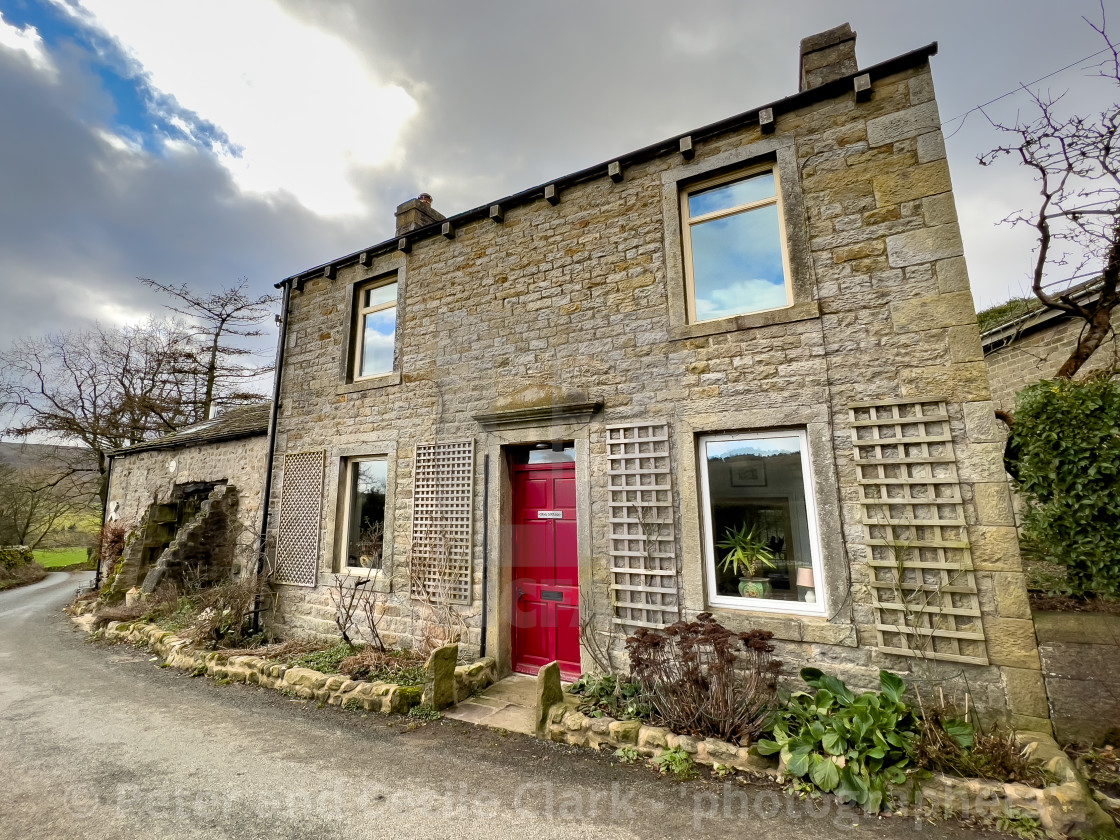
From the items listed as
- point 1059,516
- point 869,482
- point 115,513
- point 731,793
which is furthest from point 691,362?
point 115,513

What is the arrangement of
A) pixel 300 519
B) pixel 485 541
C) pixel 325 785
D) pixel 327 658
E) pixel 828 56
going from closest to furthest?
pixel 325 785 < pixel 828 56 < pixel 485 541 < pixel 327 658 < pixel 300 519

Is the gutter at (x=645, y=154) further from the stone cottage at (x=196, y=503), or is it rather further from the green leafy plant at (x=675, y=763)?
the green leafy plant at (x=675, y=763)

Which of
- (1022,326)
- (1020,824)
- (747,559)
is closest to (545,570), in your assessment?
(747,559)

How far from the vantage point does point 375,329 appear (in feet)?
25.9

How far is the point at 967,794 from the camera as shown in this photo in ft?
9.95

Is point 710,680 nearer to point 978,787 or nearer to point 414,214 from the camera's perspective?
point 978,787

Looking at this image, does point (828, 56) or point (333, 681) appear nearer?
point (828, 56)

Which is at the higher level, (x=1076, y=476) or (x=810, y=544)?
(x=1076, y=476)

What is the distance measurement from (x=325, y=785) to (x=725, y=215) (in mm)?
6494

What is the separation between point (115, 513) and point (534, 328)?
14035mm

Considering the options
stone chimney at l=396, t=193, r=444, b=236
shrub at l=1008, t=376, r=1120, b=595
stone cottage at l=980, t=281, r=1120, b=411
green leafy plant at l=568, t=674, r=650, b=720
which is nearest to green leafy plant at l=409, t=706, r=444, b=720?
green leafy plant at l=568, t=674, r=650, b=720

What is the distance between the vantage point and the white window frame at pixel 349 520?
6.70m

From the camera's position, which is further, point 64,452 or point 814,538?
point 64,452

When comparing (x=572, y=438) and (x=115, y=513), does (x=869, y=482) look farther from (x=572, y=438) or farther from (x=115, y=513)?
(x=115, y=513)
